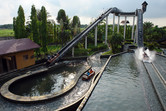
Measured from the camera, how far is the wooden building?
20672 mm

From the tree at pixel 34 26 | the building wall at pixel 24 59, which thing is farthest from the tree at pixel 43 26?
the building wall at pixel 24 59

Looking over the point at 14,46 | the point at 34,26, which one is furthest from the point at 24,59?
the point at 34,26

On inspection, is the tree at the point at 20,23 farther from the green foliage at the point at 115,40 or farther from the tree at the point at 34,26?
the green foliage at the point at 115,40

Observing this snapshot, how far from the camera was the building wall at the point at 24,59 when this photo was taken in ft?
73.4

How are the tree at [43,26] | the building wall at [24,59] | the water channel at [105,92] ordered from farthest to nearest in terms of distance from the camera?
1. the tree at [43,26]
2. the building wall at [24,59]
3. the water channel at [105,92]

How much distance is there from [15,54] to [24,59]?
199cm

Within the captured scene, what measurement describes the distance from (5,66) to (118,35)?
25906 mm

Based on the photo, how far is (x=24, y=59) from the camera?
23.4 metres

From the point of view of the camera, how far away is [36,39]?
27.5 metres

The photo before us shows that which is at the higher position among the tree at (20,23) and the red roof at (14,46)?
the tree at (20,23)

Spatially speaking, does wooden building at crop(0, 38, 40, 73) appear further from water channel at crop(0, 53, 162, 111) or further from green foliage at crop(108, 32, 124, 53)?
green foliage at crop(108, 32, 124, 53)

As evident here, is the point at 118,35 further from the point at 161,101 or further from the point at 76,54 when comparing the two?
the point at 161,101

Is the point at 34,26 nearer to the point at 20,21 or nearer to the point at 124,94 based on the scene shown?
the point at 20,21

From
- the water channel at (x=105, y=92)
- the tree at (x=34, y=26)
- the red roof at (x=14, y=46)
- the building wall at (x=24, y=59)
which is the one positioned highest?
the tree at (x=34, y=26)
